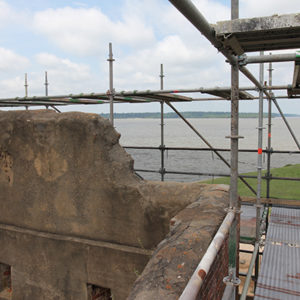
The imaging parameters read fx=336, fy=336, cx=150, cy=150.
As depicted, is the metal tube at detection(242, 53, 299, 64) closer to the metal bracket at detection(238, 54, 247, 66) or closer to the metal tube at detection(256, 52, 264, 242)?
the metal bracket at detection(238, 54, 247, 66)

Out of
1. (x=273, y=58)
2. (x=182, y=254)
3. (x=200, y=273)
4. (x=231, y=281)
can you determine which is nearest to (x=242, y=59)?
(x=273, y=58)

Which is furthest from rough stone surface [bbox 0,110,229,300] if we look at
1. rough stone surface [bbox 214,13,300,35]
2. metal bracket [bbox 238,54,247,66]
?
rough stone surface [bbox 214,13,300,35]

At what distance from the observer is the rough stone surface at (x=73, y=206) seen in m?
4.42

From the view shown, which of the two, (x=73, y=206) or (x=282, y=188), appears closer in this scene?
(x=73, y=206)

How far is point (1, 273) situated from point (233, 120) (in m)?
4.73

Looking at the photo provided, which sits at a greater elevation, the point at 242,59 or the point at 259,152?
the point at 242,59

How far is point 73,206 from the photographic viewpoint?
479 cm

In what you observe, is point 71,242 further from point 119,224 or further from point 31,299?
point 31,299

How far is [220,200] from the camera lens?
4.05m

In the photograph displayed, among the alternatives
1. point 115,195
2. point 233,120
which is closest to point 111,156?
point 115,195

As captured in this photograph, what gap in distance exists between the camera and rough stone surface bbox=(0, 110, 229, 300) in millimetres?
4422

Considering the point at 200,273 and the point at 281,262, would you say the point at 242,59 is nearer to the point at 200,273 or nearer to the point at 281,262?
the point at 200,273

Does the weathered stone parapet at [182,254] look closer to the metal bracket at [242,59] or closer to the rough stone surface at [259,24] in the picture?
the metal bracket at [242,59]

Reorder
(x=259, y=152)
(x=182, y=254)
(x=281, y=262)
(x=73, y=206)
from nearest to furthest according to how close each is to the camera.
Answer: (x=182, y=254) < (x=281, y=262) < (x=73, y=206) < (x=259, y=152)
